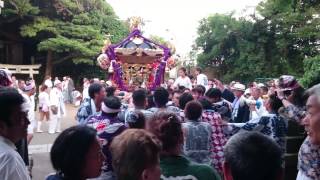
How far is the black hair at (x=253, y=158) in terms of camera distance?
6.42 ft

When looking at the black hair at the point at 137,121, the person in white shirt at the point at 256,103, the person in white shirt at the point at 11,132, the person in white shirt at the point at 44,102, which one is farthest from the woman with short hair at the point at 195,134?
the person in white shirt at the point at 44,102

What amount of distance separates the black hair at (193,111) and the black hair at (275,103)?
1026 millimetres

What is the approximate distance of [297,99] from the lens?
15.7ft

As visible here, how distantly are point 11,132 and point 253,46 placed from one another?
73.5 ft

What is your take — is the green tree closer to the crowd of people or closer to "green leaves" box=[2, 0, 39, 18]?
"green leaves" box=[2, 0, 39, 18]

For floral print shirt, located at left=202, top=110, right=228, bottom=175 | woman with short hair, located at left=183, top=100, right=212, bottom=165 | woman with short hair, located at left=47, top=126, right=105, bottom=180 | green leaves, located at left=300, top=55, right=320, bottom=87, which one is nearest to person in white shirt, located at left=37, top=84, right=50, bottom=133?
green leaves, located at left=300, top=55, right=320, bottom=87

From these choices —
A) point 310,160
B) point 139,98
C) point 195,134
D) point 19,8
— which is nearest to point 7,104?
point 310,160

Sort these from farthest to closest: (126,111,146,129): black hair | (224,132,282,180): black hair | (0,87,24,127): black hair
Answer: (126,111,146,129): black hair < (0,87,24,127): black hair < (224,132,282,180): black hair

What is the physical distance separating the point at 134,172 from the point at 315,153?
195 centimetres

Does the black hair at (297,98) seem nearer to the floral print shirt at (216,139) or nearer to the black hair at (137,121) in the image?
the floral print shirt at (216,139)

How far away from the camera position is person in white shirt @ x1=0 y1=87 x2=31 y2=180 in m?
2.42

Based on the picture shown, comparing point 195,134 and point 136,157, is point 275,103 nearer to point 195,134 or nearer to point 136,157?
point 195,134

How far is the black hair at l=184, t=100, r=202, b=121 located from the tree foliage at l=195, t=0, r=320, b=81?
18.4m

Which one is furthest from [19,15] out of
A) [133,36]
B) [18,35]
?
[133,36]
